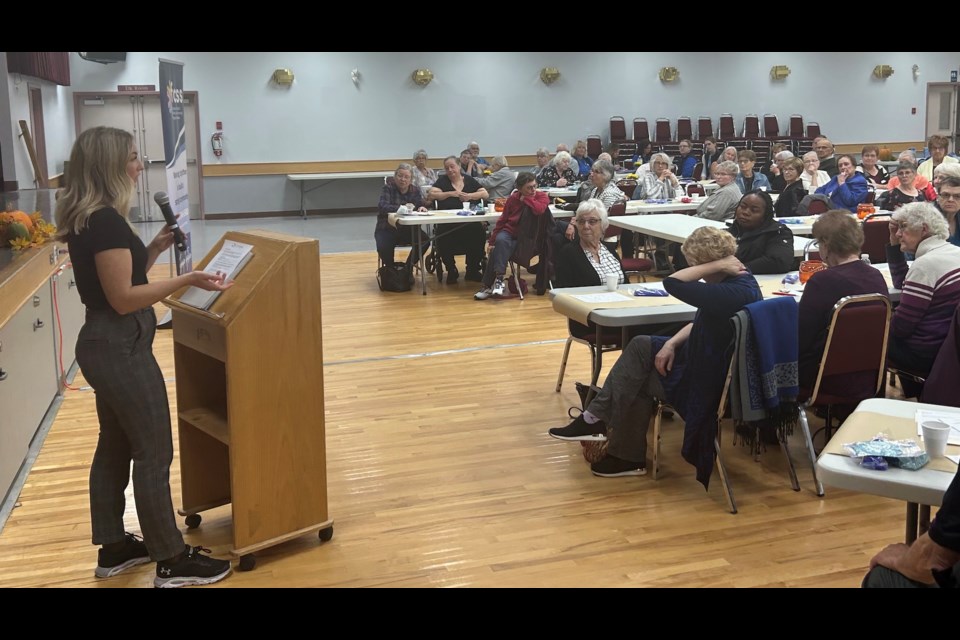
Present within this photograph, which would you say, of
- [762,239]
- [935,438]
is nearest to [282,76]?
[762,239]

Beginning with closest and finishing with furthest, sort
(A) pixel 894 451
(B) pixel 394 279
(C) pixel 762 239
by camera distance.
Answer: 1. (A) pixel 894 451
2. (C) pixel 762 239
3. (B) pixel 394 279

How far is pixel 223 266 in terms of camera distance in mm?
3359

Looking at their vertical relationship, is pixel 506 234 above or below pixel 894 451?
above

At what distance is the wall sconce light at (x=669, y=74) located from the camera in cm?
1820

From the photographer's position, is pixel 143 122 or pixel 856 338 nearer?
pixel 856 338

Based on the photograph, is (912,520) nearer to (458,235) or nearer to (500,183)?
(458,235)

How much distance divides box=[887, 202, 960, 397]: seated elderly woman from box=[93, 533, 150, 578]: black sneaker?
3.44 metres

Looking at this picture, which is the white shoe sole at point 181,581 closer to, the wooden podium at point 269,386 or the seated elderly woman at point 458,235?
the wooden podium at point 269,386

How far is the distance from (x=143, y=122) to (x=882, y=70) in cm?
1492

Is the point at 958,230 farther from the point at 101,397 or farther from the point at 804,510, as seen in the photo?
the point at 101,397

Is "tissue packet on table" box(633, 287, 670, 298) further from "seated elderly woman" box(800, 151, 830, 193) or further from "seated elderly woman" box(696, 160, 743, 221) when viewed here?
"seated elderly woman" box(800, 151, 830, 193)

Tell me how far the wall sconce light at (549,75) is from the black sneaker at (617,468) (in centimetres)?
1416

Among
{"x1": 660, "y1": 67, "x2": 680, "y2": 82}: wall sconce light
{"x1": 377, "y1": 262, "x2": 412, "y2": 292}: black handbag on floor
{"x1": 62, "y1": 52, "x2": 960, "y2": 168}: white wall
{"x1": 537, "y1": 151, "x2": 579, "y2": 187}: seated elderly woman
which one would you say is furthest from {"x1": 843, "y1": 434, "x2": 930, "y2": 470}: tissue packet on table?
{"x1": 660, "y1": 67, "x2": 680, "y2": 82}: wall sconce light

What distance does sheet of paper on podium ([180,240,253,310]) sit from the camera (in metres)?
3.27
